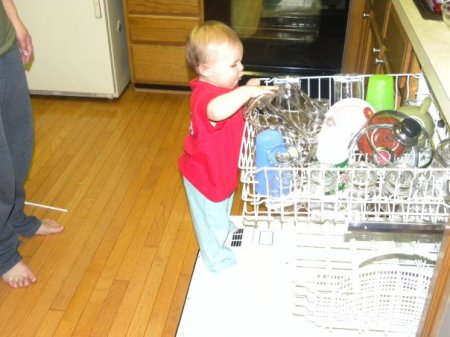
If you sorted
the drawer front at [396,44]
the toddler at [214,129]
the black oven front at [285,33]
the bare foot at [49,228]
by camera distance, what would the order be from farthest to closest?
the black oven front at [285,33] < the bare foot at [49,228] < the drawer front at [396,44] < the toddler at [214,129]

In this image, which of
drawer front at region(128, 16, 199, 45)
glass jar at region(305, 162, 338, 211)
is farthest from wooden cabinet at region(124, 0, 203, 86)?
glass jar at region(305, 162, 338, 211)

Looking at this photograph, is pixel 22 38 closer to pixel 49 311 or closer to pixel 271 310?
pixel 49 311

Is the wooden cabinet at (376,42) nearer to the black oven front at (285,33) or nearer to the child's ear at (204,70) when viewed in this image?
the black oven front at (285,33)

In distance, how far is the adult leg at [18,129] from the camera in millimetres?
1449

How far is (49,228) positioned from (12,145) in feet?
1.15

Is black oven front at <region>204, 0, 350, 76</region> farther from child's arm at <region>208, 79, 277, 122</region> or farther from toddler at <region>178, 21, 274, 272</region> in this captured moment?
child's arm at <region>208, 79, 277, 122</region>

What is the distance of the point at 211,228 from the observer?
A: 1.37m

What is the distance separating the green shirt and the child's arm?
0.64 meters

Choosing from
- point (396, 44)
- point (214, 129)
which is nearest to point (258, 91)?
point (214, 129)

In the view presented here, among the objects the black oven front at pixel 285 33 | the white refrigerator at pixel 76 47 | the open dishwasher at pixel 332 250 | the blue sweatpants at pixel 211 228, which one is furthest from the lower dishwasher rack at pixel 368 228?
the white refrigerator at pixel 76 47

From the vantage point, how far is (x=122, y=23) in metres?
2.55

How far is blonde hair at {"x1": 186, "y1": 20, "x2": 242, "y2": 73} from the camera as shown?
1.14m

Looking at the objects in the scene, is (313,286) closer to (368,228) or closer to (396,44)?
(368,228)

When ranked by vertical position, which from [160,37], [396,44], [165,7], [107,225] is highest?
[396,44]
